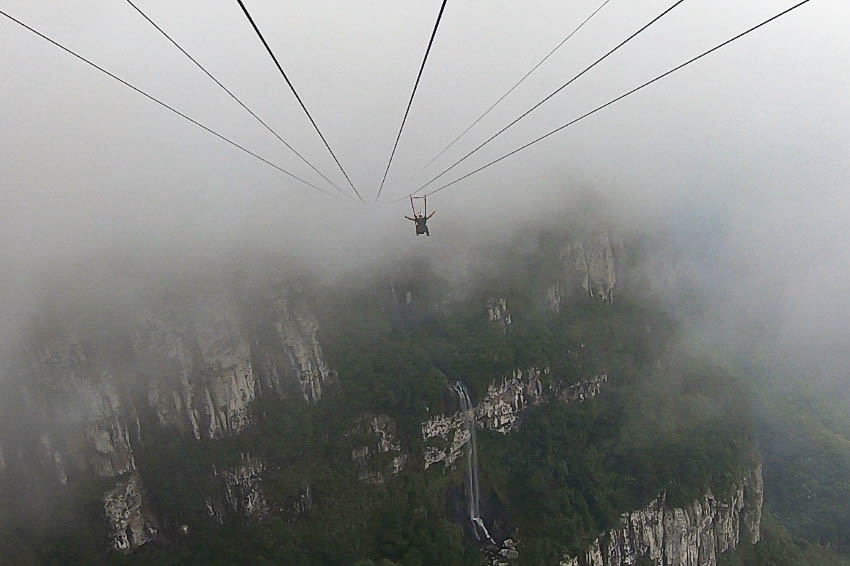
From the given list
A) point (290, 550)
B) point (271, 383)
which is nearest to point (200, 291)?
point (271, 383)

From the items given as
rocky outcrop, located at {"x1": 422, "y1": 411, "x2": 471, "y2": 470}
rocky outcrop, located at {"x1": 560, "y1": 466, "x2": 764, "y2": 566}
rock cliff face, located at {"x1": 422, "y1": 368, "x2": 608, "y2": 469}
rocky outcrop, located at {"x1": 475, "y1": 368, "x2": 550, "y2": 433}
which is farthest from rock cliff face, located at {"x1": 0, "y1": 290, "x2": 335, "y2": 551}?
rocky outcrop, located at {"x1": 560, "y1": 466, "x2": 764, "y2": 566}

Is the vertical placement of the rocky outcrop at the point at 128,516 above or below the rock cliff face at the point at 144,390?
below

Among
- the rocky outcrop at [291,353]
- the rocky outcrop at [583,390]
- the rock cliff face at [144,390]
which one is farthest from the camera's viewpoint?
the rocky outcrop at [583,390]

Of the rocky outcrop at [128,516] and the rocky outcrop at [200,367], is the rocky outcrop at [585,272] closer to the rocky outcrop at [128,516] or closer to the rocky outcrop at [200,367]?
the rocky outcrop at [200,367]

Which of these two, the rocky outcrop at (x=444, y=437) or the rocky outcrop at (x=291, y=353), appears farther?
the rocky outcrop at (x=444, y=437)

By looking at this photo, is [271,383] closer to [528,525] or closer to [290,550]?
[290,550]

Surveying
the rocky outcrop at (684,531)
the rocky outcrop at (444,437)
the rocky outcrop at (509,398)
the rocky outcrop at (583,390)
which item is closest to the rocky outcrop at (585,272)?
the rocky outcrop at (583,390)

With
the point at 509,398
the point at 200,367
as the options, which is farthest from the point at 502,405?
the point at 200,367
